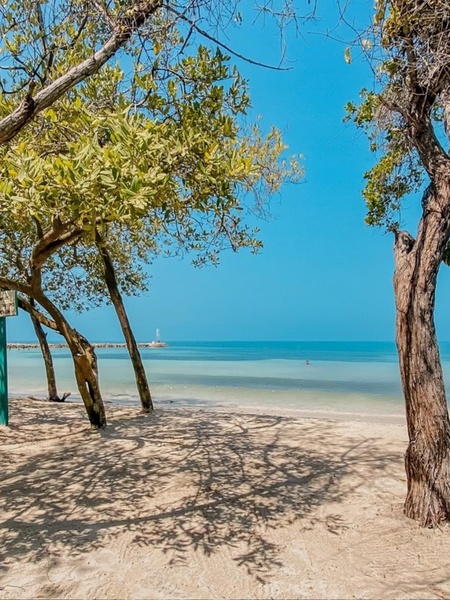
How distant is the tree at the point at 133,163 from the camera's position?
103 inches

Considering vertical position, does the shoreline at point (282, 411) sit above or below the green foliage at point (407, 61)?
below

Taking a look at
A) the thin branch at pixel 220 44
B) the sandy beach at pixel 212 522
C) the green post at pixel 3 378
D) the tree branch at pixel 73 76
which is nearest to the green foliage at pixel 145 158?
the tree branch at pixel 73 76

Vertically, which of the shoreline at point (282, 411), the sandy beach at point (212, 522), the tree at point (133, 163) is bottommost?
the shoreline at point (282, 411)

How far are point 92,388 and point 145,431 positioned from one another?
1008 millimetres

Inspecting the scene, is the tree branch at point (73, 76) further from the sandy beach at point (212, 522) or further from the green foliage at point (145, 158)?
the sandy beach at point (212, 522)

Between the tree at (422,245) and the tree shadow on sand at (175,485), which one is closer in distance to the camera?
the tree shadow on sand at (175,485)

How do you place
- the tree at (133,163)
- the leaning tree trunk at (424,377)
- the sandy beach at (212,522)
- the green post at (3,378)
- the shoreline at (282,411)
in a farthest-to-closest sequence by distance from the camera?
the shoreline at (282,411) → the green post at (3,378) → the leaning tree trunk at (424,377) → the tree at (133,163) → the sandy beach at (212,522)

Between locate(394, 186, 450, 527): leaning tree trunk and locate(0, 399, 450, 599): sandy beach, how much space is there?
0.23 metres

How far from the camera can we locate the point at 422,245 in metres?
3.39

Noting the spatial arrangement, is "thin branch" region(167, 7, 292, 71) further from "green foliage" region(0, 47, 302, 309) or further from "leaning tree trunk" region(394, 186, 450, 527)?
"leaning tree trunk" region(394, 186, 450, 527)

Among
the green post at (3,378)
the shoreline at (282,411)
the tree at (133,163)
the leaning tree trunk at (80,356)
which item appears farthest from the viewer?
the shoreline at (282,411)

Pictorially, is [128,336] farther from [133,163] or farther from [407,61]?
[407,61]

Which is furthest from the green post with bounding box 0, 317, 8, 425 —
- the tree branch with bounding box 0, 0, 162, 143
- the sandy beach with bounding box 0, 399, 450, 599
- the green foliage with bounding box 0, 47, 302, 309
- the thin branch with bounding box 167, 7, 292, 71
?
the thin branch with bounding box 167, 7, 292, 71

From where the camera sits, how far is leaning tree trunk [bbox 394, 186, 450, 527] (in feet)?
10.6
